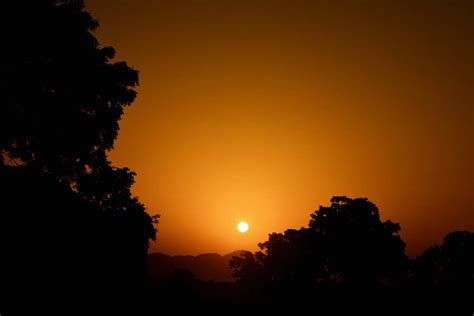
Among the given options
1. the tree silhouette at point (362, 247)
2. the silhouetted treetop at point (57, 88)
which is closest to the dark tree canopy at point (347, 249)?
the tree silhouette at point (362, 247)

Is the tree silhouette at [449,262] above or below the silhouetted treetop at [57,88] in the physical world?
below

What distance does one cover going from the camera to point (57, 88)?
17609 millimetres

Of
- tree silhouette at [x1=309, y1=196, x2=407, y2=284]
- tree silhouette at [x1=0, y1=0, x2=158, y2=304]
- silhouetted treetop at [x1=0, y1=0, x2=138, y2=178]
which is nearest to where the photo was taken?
tree silhouette at [x1=0, y1=0, x2=158, y2=304]

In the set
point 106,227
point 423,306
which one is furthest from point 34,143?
point 423,306

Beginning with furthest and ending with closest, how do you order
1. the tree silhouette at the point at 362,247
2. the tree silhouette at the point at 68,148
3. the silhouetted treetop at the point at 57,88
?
the tree silhouette at the point at 362,247 → the silhouetted treetop at the point at 57,88 → the tree silhouette at the point at 68,148

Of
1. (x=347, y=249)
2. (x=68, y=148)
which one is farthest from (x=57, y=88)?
(x=347, y=249)

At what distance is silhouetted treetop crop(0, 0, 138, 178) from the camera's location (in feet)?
53.9

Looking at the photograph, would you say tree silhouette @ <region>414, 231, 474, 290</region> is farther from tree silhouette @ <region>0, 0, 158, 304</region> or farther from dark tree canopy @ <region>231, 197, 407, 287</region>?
tree silhouette @ <region>0, 0, 158, 304</region>

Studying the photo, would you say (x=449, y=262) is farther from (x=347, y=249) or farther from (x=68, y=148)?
(x=68, y=148)

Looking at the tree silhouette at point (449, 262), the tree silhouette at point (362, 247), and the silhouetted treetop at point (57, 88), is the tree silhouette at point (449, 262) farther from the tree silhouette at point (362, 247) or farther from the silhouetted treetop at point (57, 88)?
the silhouetted treetop at point (57, 88)

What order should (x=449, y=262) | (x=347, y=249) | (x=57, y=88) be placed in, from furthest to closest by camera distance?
(x=449, y=262) → (x=347, y=249) → (x=57, y=88)

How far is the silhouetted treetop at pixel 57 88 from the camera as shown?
53.9ft

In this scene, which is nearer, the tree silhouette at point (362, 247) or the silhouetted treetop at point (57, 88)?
the silhouetted treetop at point (57, 88)

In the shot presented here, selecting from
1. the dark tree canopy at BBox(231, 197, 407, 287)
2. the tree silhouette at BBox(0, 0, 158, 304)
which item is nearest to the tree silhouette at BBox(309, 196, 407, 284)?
the dark tree canopy at BBox(231, 197, 407, 287)
